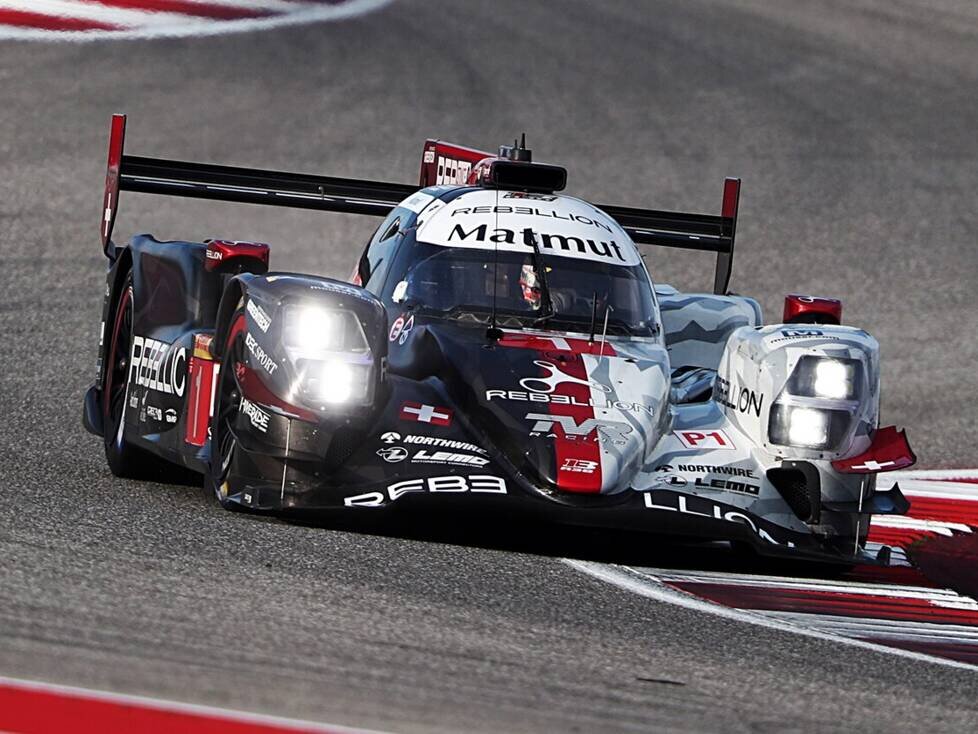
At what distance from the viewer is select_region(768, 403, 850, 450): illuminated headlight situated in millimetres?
6746

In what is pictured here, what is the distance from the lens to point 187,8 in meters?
18.9

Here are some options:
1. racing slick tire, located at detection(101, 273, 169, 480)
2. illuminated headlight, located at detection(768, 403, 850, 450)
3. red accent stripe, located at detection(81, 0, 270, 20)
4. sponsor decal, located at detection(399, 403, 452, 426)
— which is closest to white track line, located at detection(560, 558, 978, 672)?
sponsor decal, located at detection(399, 403, 452, 426)

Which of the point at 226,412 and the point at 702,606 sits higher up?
the point at 226,412

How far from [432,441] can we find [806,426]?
4.48 feet

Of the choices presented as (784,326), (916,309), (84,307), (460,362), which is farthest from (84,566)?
(916,309)

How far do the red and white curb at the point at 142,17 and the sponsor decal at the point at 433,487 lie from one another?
12762 millimetres

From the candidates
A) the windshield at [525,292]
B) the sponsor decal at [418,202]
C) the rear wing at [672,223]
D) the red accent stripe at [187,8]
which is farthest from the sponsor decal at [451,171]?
the red accent stripe at [187,8]

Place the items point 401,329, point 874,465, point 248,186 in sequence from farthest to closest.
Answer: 1. point 248,186
2. point 401,329
3. point 874,465

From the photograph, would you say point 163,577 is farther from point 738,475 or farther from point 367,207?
point 367,207

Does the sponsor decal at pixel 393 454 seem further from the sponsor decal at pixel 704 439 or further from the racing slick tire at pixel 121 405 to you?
the racing slick tire at pixel 121 405

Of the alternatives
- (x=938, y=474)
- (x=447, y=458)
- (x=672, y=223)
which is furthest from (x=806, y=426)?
(x=938, y=474)

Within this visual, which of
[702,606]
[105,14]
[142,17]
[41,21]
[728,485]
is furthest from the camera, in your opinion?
[105,14]

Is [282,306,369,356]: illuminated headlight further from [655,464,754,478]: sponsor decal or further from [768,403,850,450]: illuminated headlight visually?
[768,403,850,450]: illuminated headlight

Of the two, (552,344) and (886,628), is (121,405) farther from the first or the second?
(886,628)
